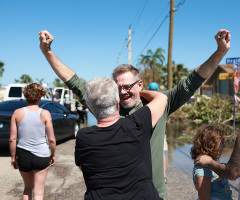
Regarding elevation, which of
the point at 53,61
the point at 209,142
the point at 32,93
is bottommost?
the point at 209,142

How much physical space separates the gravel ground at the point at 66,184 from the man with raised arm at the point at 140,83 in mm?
2726

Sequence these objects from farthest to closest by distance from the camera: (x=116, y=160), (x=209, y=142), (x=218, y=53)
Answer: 1. (x=209, y=142)
2. (x=218, y=53)
3. (x=116, y=160)

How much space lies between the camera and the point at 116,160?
67.1 inches

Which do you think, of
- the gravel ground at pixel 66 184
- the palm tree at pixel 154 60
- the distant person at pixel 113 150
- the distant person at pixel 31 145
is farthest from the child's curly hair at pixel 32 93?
the palm tree at pixel 154 60

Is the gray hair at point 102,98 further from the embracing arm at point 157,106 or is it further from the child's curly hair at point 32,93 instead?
the child's curly hair at point 32,93

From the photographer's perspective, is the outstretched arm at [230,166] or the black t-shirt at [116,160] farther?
the outstretched arm at [230,166]

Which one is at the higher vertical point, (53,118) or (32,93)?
(32,93)

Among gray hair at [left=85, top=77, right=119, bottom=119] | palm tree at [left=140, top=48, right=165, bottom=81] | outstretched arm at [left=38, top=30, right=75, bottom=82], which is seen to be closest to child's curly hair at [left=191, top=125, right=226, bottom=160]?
gray hair at [left=85, top=77, right=119, bottom=119]

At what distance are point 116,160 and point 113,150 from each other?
7cm

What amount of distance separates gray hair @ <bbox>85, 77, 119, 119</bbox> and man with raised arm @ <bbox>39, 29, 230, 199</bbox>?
0.47 meters

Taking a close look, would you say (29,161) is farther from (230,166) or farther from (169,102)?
(230,166)

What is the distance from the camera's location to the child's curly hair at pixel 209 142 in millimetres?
2531

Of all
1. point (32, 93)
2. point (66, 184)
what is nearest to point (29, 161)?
point (32, 93)

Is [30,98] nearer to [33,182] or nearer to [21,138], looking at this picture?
[21,138]
